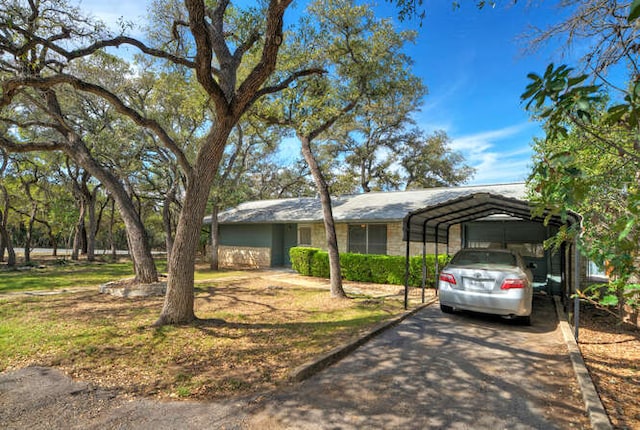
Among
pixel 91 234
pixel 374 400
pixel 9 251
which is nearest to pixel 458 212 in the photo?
pixel 374 400

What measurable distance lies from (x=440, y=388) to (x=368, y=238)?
11845 millimetres

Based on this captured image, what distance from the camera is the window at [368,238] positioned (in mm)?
15234

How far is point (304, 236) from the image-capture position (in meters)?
18.2

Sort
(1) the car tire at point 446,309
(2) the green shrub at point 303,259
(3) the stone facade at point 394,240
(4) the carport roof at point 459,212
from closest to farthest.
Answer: (4) the carport roof at point 459,212 < (1) the car tire at point 446,309 < (3) the stone facade at point 394,240 < (2) the green shrub at point 303,259

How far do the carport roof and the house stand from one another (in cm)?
35

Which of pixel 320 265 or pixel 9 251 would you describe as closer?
pixel 320 265

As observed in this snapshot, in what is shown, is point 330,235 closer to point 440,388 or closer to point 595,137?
point 440,388

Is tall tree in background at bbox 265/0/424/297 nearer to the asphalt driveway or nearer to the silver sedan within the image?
the silver sedan

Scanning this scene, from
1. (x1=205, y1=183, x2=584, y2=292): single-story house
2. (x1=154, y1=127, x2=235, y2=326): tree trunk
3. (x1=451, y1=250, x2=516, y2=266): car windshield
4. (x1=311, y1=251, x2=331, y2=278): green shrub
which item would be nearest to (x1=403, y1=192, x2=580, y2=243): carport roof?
(x1=205, y1=183, x2=584, y2=292): single-story house

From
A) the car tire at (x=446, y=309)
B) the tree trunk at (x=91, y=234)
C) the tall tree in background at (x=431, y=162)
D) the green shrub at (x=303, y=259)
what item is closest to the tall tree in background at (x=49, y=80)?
the green shrub at (x=303, y=259)

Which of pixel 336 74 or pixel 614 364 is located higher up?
pixel 336 74

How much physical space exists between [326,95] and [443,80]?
5774 mm

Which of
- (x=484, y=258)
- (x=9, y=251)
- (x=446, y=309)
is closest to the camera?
(x=484, y=258)

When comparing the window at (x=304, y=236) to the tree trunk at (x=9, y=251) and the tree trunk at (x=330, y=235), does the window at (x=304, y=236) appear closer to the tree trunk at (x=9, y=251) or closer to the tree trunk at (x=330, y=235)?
the tree trunk at (x=330, y=235)
